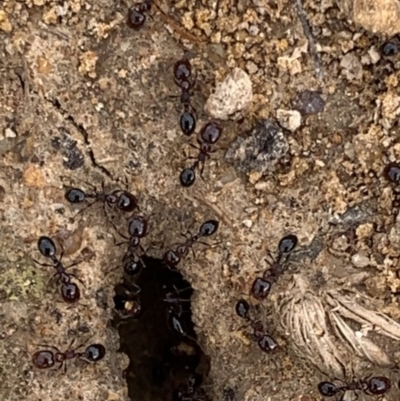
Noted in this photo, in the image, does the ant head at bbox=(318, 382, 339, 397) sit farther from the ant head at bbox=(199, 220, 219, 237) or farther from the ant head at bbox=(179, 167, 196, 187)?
the ant head at bbox=(179, 167, 196, 187)

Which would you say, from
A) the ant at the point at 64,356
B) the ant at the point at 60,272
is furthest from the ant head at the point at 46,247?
the ant at the point at 64,356

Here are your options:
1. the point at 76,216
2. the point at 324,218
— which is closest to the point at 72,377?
the point at 76,216

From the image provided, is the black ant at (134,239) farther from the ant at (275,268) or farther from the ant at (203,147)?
the ant at (275,268)

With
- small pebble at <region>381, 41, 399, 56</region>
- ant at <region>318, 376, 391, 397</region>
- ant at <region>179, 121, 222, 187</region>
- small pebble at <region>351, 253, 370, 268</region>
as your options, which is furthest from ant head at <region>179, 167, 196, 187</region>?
ant at <region>318, 376, 391, 397</region>

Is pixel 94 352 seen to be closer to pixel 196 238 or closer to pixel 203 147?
pixel 196 238

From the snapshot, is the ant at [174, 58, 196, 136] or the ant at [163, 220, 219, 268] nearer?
the ant at [174, 58, 196, 136]

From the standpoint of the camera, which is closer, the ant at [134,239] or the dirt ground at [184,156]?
the dirt ground at [184,156]
